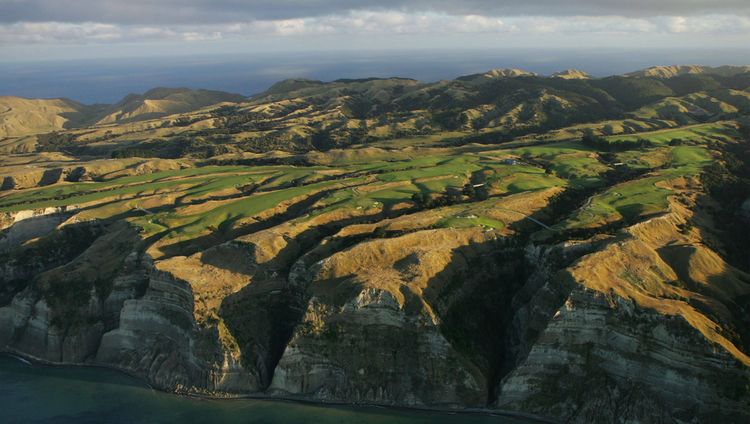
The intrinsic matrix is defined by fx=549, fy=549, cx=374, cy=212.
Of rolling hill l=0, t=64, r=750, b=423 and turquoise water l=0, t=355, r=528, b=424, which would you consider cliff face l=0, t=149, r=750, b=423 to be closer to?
rolling hill l=0, t=64, r=750, b=423

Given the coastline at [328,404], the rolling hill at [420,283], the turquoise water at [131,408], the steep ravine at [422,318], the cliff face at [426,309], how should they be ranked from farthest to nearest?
the turquoise water at [131,408], the coastline at [328,404], the rolling hill at [420,283], the cliff face at [426,309], the steep ravine at [422,318]

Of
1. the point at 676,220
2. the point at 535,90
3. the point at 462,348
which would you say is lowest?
the point at 462,348

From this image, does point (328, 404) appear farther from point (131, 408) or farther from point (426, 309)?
point (131, 408)

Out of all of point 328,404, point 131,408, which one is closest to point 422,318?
point 328,404

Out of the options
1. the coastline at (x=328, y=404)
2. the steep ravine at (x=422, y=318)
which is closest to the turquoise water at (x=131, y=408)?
the coastline at (x=328, y=404)

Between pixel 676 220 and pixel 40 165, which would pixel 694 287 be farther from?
pixel 40 165

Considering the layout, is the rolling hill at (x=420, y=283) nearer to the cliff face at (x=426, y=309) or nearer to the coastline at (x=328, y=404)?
the cliff face at (x=426, y=309)

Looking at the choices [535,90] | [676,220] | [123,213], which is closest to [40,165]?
[123,213]

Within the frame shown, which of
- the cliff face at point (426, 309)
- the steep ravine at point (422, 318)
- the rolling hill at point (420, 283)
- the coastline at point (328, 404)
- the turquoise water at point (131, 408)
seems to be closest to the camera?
the steep ravine at point (422, 318)

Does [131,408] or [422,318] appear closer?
[422,318]
